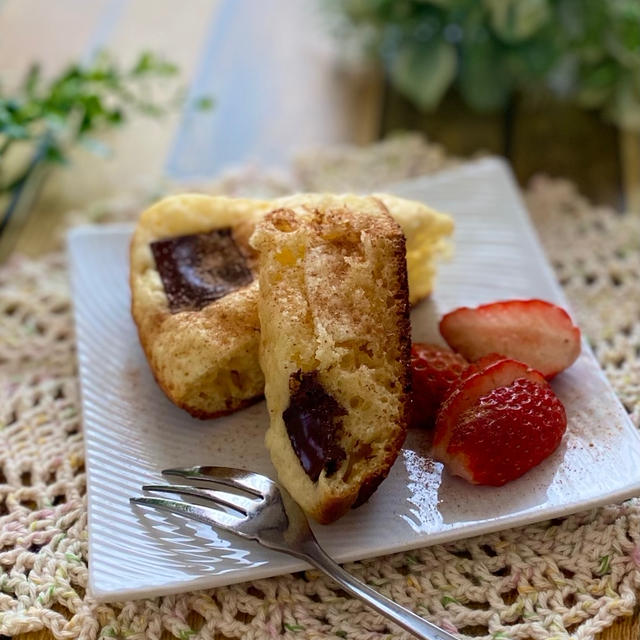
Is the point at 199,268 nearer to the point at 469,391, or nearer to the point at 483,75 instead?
the point at 469,391

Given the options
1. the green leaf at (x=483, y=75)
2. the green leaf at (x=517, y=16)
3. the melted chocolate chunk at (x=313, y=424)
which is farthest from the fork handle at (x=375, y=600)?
the green leaf at (x=483, y=75)

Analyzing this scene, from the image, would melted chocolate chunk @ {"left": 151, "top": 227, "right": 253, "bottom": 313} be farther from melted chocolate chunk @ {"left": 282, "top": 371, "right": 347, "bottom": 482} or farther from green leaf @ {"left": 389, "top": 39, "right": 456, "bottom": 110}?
green leaf @ {"left": 389, "top": 39, "right": 456, "bottom": 110}

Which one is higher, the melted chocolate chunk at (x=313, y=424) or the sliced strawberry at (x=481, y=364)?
the melted chocolate chunk at (x=313, y=424)

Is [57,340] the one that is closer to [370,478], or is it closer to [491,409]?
[370,478]

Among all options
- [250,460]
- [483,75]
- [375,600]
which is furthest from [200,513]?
[483,75]

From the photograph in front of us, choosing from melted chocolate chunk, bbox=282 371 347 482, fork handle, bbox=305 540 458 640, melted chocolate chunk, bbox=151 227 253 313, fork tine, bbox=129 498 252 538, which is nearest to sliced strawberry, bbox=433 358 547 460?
melted chocolate chunk, bbox=282 371 347 482

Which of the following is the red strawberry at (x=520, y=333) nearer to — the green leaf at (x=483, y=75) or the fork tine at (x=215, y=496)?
the fork tine at (x=215, y=496)

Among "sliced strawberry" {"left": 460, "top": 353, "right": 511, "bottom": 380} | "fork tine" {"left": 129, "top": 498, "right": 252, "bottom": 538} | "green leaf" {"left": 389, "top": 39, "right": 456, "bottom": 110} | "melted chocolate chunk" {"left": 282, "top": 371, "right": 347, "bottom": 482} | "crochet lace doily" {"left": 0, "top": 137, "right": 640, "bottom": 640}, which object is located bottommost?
"crochet lace doily" {"left": 0, "top": 137, "right": 640, "bottom": 640}

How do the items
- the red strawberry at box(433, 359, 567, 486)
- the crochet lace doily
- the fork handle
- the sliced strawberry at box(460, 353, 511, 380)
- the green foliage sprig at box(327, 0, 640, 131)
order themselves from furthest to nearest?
the green foliage sprig at box(327, 0, 640, 131), the sliced strawberry at box(460, 353, 511, 380), the red strawberry at box(433, 359, 567, 486), the crochet lace doily, the fork handle
